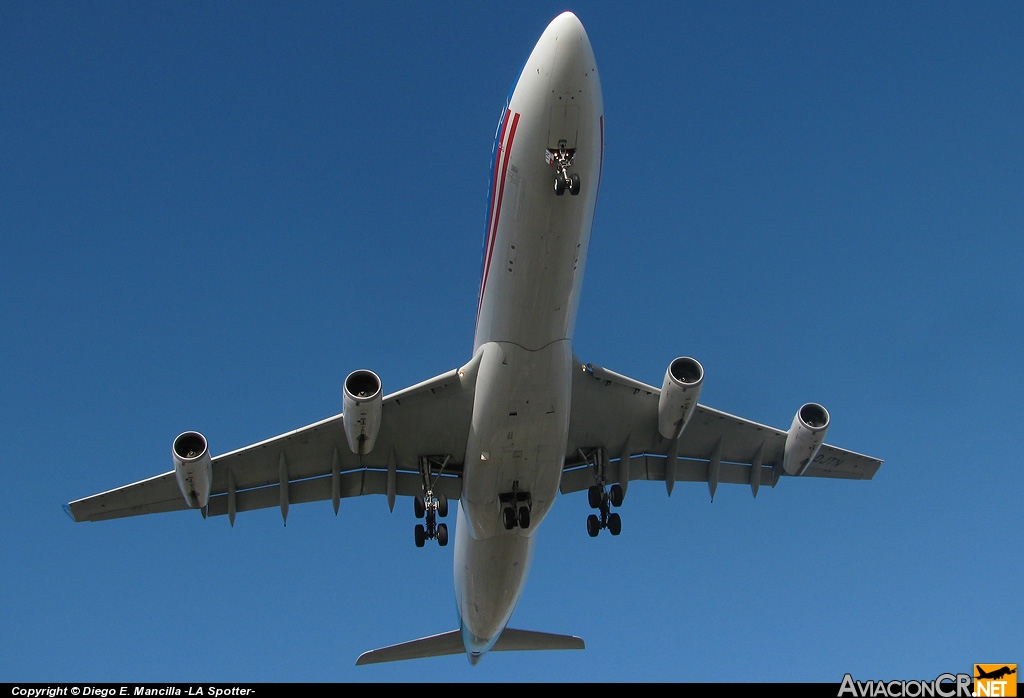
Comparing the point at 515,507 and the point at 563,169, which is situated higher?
the point at 563,169

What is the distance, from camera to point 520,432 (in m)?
18.2

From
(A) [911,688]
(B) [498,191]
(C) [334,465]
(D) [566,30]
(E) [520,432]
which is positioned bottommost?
(A) [911,688]

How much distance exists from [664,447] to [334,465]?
297 inches

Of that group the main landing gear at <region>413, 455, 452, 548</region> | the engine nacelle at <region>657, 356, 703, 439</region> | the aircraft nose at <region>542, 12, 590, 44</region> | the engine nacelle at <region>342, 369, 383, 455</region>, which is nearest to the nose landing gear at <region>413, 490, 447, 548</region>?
the main landing gear at <region>413, 455, 452, 548</region>

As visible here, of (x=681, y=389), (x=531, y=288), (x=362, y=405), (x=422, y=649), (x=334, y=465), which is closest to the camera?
(x=531, y=288)

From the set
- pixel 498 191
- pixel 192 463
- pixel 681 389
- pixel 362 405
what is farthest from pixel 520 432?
pixel 192 463

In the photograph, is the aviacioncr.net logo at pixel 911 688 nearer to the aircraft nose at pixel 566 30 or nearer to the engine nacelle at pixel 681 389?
the engine nacelle at pixel 681 389

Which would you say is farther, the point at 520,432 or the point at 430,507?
the point at 430,507

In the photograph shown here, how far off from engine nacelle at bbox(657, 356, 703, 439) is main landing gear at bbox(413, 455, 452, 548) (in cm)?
491

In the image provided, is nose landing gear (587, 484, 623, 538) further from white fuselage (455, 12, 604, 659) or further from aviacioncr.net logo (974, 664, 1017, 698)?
aviacioncr.net logo (974, 664, 1017, 698)

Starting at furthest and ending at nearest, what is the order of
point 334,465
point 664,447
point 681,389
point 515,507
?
1. point 664,447
2. point 334,465
3. point 515,507
4. point 681,389

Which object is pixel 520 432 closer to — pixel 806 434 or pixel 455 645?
pixel 806 434

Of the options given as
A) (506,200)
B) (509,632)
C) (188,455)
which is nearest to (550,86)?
(506,200)

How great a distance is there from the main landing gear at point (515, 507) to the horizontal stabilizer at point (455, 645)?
298 inches
